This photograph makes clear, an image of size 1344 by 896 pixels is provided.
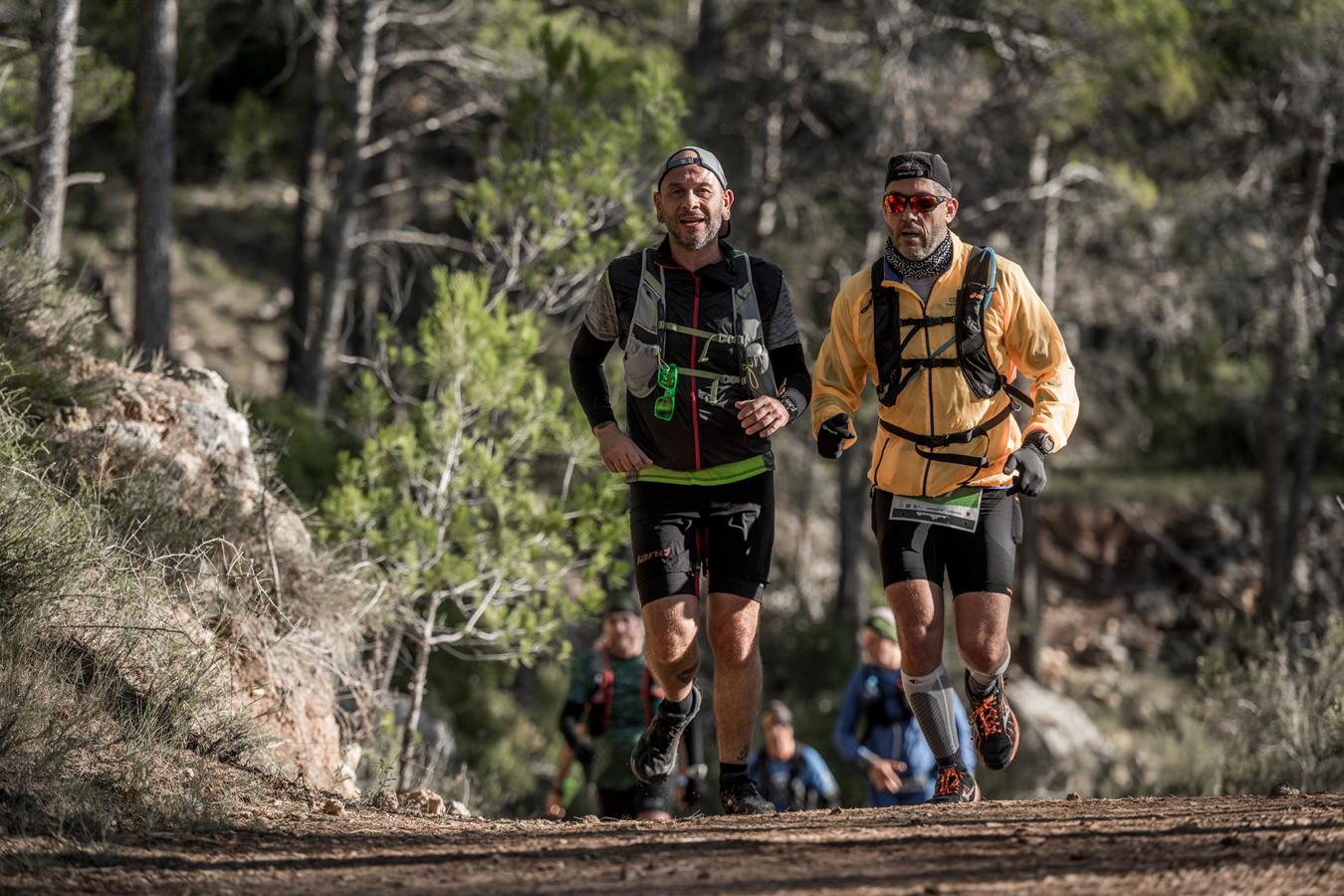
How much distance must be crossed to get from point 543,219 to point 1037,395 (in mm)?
4861

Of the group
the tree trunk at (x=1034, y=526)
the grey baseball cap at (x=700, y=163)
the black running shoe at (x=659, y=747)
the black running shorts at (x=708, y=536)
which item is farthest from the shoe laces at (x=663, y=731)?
the tree trunk at (x=1034, y=526)

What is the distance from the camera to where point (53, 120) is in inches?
384

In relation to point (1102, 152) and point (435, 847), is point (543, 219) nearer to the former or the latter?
point (435, 847)

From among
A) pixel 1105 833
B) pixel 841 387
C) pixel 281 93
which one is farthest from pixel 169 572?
pixel 281 93

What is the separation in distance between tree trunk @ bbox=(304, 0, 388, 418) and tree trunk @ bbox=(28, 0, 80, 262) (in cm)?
457

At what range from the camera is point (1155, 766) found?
16562mm

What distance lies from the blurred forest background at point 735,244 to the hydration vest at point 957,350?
2.99m

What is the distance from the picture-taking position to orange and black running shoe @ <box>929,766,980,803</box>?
5426mm

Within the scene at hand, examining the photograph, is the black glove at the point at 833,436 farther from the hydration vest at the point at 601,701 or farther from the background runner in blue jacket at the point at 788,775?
the background runner in blue jacket at the point at 788,775

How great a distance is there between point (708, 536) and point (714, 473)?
25cm

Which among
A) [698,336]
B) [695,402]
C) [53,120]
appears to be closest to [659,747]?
[695,402]

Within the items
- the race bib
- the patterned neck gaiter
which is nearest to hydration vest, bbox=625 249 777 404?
the patterned neck gaiter

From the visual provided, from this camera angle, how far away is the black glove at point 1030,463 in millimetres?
5270

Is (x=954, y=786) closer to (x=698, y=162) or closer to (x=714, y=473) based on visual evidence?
(x=714, y=473)
